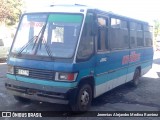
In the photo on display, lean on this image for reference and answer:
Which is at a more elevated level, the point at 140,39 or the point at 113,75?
the point at 140,39

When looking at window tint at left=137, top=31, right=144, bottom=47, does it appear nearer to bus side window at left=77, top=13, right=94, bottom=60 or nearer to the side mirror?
the side mirror

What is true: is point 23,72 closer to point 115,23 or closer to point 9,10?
point 115,23

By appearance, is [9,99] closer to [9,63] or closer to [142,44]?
[9,63]

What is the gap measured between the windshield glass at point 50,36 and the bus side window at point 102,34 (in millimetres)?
996

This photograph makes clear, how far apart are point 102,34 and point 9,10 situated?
26366mm

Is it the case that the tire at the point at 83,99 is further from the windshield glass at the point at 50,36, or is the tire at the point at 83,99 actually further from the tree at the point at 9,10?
the tree at the point at 9,10

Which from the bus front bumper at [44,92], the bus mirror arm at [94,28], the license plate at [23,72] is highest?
the bus mirror arm at [94,28]

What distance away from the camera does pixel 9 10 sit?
31.8 meters

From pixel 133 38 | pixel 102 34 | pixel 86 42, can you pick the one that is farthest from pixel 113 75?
pixel 133 38

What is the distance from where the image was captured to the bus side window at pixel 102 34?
24.3 feet

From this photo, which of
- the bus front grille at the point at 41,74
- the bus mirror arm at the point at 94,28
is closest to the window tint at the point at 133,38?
the bus mirror arm at the point at 94,28

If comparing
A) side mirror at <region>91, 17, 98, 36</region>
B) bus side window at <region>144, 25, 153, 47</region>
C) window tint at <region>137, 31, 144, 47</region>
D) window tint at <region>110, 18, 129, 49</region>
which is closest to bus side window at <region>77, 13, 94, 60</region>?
side mirror at <region>91, 17, 98, 36</region>

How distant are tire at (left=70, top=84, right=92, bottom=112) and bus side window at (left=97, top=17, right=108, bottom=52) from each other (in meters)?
1.19

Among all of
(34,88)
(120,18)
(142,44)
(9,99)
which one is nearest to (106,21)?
(120,18)
